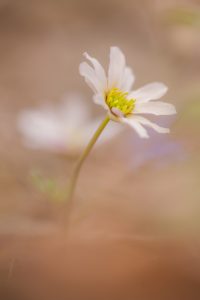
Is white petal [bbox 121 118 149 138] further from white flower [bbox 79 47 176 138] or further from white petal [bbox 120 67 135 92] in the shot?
white petal [bbox 120 67 135 92]

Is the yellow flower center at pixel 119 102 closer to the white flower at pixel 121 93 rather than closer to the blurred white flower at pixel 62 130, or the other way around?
the white flower at pixel 121 93

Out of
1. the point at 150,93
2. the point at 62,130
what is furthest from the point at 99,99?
the point at 62,130

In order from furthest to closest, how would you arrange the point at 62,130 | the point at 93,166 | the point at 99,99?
the point at 93,166
the point at 62,130
the point at 99,99

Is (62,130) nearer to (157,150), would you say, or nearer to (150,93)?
(157,150)

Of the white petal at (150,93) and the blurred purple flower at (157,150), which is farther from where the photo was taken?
the blurred purple flower at (157,150)

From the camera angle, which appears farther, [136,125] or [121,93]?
[121,93]

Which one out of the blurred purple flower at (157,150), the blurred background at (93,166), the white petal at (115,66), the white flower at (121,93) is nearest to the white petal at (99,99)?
the white flower at (121,93)

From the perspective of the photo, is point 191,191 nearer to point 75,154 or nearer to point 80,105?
point 75,154
